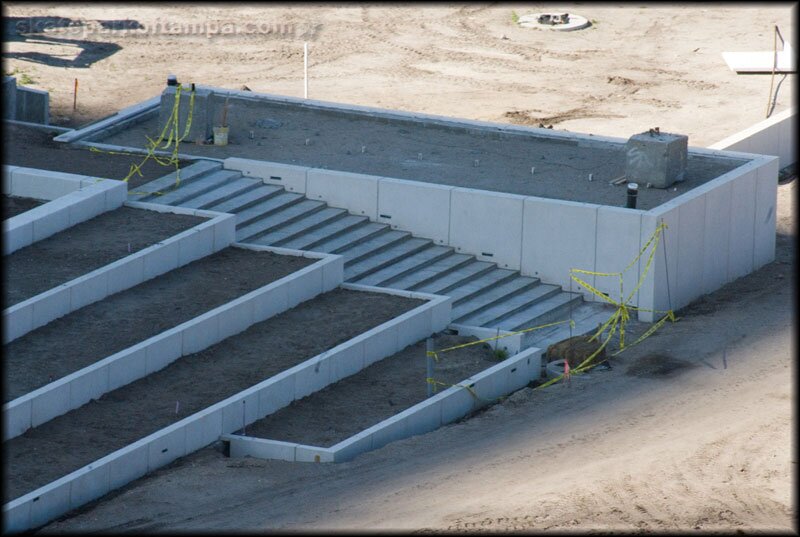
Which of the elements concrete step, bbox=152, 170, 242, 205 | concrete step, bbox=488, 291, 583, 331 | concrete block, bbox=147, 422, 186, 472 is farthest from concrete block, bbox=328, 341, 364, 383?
concrete step, bbox=152, 170, 242, 205

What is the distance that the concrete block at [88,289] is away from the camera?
2390 centimetres

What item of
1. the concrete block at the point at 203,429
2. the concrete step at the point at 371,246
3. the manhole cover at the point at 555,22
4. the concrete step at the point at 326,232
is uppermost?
the manhole cover at the point at 555,22

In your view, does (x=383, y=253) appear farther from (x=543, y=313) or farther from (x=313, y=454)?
(x=313, y=454)

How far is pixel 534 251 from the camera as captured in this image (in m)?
27.7

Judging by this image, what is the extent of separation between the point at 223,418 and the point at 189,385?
106 cm

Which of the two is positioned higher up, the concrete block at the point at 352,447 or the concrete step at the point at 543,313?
the concrete step at the point at 543,313

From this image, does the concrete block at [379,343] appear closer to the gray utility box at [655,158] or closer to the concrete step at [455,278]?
the concrete step at [455,278]

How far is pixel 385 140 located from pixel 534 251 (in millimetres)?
4996

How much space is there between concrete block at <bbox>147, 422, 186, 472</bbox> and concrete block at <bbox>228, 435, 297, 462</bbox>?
72cm

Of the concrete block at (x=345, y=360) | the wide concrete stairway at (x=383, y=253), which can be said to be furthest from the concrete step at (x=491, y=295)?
the concrete block at (x=345, y=360)

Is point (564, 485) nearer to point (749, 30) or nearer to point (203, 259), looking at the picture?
point (203, 259)

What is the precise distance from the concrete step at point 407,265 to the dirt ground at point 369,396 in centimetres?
191

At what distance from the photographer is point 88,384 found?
22.0m

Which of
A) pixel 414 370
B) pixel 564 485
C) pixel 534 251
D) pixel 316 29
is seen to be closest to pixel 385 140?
pixel 534 251
